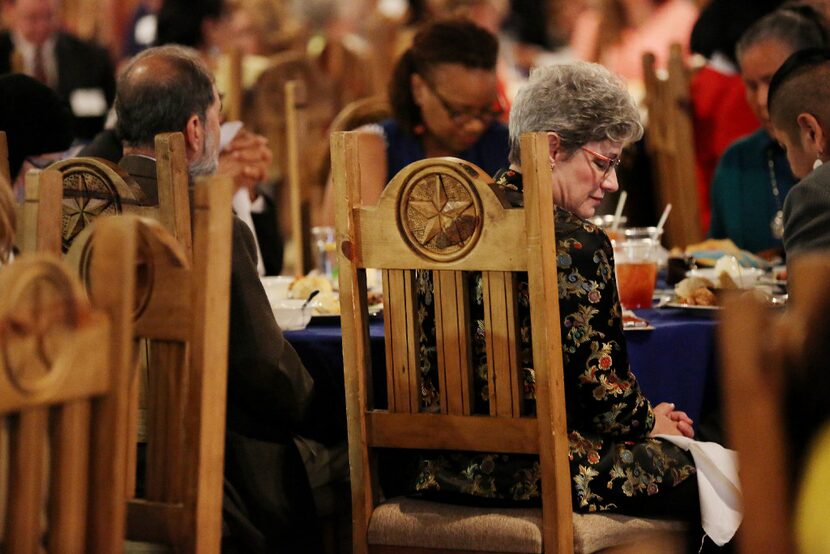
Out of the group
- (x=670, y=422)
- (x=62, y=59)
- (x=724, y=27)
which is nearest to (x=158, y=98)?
(x=670, y=422)

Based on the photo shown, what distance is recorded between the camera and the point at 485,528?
2154 mm

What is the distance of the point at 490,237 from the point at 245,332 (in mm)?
510

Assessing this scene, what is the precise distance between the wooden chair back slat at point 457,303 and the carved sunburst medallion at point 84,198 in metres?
0.41

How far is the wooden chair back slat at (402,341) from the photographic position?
85.7 inches

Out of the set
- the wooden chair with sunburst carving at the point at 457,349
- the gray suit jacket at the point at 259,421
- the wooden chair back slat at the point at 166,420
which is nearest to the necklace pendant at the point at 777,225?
the wooden chair with sunburst carving at the point at 457,349

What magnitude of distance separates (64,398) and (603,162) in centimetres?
133

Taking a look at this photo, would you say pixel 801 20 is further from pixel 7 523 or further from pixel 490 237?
pixel 7 523

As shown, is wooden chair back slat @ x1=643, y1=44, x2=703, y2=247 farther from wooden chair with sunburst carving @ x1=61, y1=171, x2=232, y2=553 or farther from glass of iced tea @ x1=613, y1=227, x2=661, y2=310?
wooden chair with sunburst carving @ x1=61, y1=171, x2=232, y2=553

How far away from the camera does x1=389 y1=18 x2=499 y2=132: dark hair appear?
3.93 m

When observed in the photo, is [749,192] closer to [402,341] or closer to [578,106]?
[578,106]

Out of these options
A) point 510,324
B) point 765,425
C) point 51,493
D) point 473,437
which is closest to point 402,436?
point 473,437

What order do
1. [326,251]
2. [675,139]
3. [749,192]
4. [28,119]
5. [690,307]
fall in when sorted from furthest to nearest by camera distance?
[675,139]
[749,192]
[326,251]
[28,119]
[690,307]

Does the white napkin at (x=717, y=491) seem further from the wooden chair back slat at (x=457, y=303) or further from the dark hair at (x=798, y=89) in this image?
the dark hair at (x=798, y=89)

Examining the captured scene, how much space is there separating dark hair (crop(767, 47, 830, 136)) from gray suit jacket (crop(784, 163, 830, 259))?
324 millimetres
